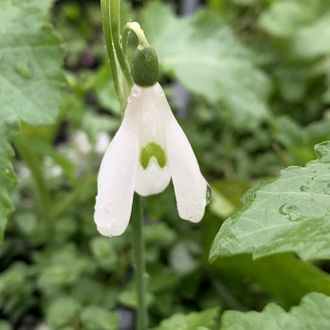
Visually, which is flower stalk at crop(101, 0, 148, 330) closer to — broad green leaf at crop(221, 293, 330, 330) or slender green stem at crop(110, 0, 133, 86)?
slender green stem at crop(110, 0, 133, 86)

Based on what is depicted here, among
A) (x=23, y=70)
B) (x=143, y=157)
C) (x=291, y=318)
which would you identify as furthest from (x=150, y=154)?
(x=23, y=70)

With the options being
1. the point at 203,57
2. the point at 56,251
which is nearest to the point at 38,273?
the point at 56,251

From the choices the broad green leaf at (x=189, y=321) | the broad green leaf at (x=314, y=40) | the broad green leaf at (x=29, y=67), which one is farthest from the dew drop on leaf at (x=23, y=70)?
the broad green leaf at (x=314, y=40)

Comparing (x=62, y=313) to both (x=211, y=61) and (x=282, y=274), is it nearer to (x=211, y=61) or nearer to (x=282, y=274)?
(x=282, y=274)

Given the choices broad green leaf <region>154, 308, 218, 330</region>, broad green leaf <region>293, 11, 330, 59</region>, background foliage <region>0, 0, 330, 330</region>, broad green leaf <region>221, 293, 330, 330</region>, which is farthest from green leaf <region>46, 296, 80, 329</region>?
broad green leaf <region>293, 11, 330, 59</region>

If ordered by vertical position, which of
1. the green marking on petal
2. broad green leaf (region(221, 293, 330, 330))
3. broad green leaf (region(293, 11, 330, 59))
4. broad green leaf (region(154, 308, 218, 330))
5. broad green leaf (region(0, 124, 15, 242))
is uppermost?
Answer: the green marking on petal
